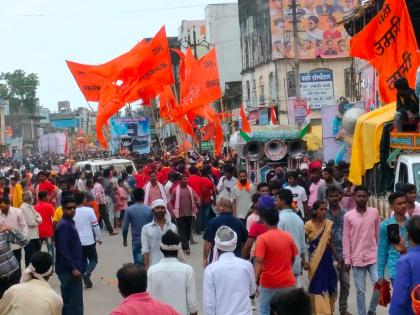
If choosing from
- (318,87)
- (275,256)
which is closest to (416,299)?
(275,256)

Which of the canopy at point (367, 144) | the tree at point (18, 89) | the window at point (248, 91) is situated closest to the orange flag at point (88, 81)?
the canopy at point (367, 144)

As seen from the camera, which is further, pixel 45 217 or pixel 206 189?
pixel 206 189

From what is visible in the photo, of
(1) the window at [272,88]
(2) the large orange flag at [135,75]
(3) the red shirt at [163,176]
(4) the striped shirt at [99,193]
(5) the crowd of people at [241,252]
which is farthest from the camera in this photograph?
(1) the window at [272,88]

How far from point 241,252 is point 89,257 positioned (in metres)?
3.78

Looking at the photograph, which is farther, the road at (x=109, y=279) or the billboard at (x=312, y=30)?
the billboard at (x=312, y=30)

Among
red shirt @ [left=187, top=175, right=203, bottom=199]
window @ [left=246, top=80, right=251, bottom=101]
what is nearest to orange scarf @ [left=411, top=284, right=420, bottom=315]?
red shirt @ [left=187, top=175, right=203, bottom=199]

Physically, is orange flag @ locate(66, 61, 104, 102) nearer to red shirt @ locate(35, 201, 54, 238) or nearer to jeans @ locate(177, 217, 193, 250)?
jeans @ locate(177, 217, 193, 250)

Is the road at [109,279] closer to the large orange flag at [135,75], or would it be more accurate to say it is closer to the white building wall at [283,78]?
the large orange flag at [135,75]

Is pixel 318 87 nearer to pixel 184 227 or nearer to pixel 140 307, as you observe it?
pixel 184 227

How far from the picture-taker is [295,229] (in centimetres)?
945

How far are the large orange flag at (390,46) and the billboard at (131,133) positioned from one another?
3148 cm

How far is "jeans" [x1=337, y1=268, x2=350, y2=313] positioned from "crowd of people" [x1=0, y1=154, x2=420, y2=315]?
0.5 inches

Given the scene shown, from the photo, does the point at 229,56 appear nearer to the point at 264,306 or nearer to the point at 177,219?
the point at 177,219

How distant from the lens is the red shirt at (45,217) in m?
14.4
